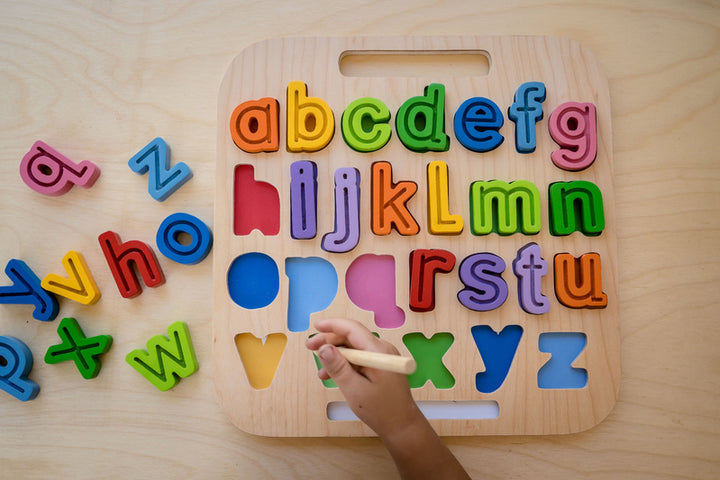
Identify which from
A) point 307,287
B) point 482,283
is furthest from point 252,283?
point 482,283

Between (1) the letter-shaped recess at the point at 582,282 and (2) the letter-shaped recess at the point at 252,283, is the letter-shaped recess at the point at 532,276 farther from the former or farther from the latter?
(2) the letter-shaped recess at the point at 252,283

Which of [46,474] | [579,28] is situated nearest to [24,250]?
[46,474]

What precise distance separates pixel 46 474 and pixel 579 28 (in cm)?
100

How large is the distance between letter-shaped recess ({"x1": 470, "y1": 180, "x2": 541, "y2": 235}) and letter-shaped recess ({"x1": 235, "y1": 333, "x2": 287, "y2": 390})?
1.02 feet

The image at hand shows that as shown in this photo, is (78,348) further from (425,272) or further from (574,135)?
(574,135)

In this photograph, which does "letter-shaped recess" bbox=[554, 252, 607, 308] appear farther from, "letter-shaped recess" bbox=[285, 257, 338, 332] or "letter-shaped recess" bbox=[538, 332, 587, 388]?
"letter-shaped recess" bbox=[285, 257, 338, 332]

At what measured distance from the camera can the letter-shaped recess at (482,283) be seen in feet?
2.04

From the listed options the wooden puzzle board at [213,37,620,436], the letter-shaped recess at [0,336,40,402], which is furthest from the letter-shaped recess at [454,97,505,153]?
the letter-shaped recess at [0,336,40,402]

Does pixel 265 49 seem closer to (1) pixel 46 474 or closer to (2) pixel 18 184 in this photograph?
(2) pixel 18 184

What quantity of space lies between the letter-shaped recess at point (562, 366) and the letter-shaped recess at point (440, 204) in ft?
0.63

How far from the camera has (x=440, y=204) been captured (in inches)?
25.0

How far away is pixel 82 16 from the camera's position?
2.39 feet

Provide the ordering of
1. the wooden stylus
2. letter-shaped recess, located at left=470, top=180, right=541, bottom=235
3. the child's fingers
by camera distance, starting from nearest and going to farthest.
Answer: the wooden stylus
the child's fingers
letter-shaped recess, located at left=470, top=180, right=541, bottom=235

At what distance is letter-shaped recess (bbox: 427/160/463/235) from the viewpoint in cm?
63
